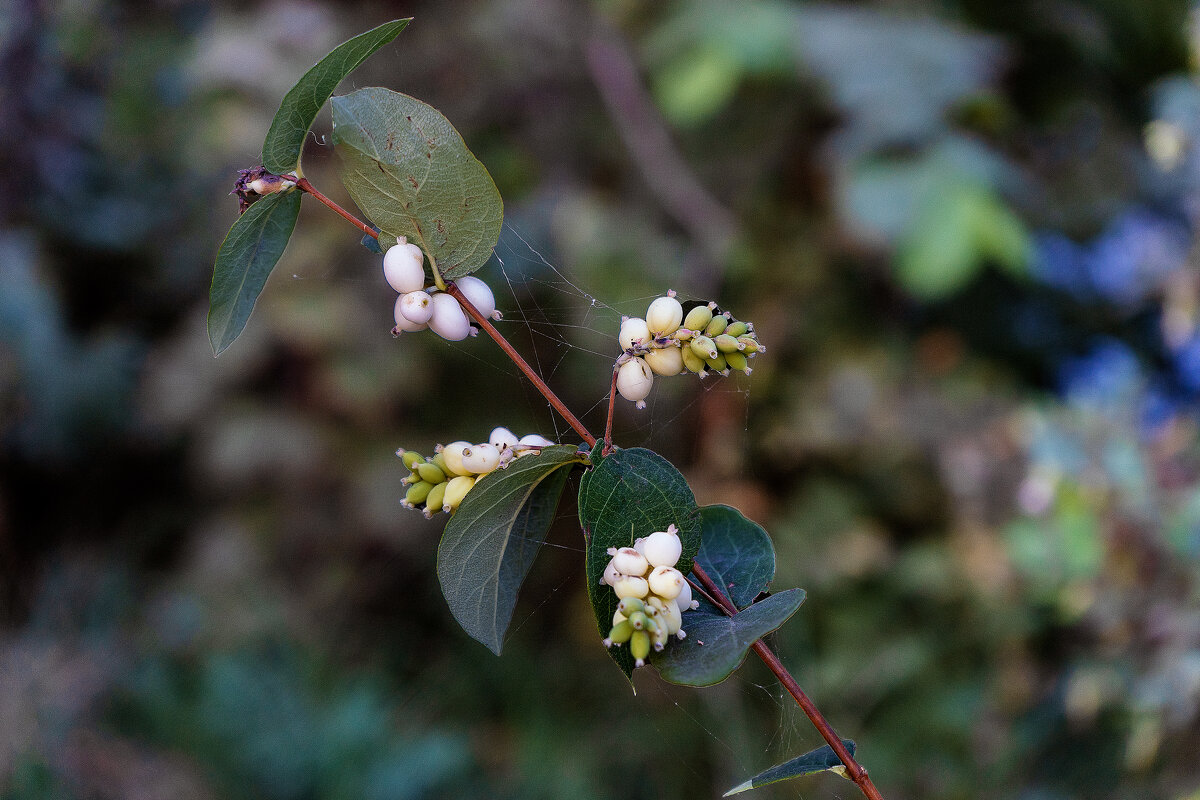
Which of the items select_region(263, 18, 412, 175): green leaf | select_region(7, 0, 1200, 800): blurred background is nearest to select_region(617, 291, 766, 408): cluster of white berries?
select_region(263, 18, 412, 175): green leaf

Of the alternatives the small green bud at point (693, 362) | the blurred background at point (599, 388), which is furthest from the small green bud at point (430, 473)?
the blurred background at point (599, 388)

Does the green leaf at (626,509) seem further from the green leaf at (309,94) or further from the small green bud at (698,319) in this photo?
the green leaf at (309,94)

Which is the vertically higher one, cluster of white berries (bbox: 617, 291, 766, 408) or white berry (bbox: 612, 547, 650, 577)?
cluster of white berries (bbox: 617, 291, 766, 408)

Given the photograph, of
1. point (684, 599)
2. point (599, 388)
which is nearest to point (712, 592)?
point (684, 599)

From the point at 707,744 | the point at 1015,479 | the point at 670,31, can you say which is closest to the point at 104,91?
the point at 670,31

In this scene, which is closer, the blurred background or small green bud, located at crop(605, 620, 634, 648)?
small green bud, located at crop(605, 620, 634, 648)

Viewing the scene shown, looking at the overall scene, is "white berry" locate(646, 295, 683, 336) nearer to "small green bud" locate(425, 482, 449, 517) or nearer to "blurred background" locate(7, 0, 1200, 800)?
"small green bud" locate(425, 482, 449, 517)
